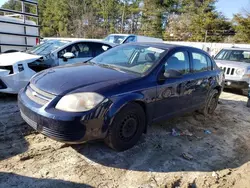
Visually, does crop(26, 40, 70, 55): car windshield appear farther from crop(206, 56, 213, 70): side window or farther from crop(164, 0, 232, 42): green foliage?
crop(164, 0, 232, 42): green foliage

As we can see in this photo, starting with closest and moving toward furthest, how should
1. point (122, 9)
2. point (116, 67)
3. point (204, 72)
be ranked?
point (116, 67) → point (204, 72) → point (122, 9)

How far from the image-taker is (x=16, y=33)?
7.49m

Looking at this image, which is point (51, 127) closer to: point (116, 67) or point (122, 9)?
point (116, 67)

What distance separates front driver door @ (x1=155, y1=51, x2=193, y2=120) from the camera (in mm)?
3652

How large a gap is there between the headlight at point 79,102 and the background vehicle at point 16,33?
5473 millimetres

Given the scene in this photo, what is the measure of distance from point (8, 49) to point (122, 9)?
3063cm

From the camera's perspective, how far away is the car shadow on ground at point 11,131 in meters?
3.13

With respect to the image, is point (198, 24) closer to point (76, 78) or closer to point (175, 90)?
point (175, 90)

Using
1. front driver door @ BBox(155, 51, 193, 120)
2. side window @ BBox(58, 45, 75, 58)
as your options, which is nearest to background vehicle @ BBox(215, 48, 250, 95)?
front driver door @ BBox(155, 51, 193, 120)

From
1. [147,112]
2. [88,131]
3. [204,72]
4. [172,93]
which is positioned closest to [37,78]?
[88,131]

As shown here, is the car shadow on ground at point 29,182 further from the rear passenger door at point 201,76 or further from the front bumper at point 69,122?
the rear passenger door at point 201,76

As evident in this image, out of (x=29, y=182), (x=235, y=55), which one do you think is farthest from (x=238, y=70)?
(x=29, y=182)

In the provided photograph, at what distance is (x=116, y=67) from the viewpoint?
12.3 feet

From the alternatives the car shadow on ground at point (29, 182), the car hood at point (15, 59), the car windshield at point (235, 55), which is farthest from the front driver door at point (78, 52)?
the car windshield at point (235, 55)
